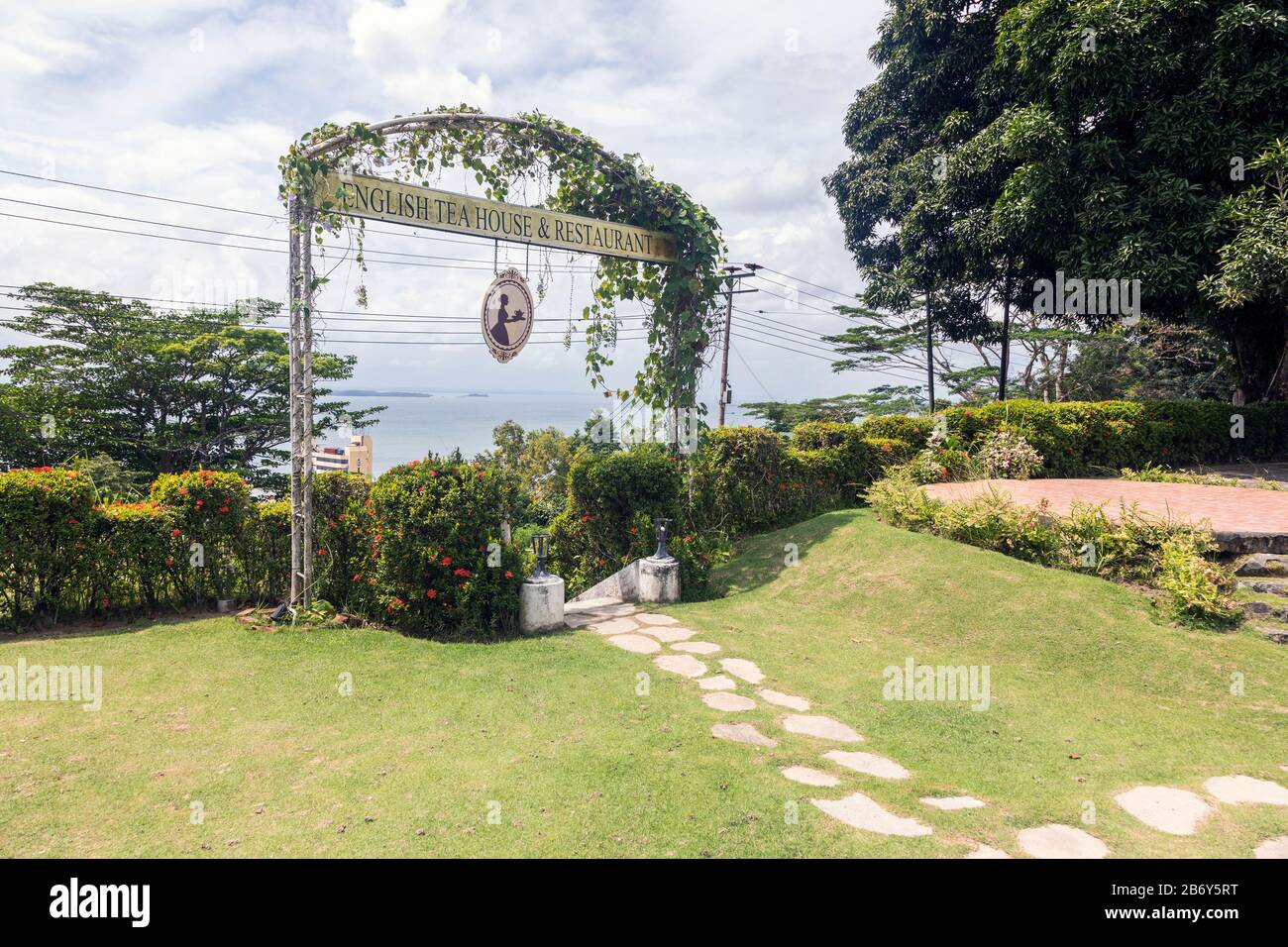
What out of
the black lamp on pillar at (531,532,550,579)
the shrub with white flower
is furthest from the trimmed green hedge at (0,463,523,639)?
the shrub with white flower

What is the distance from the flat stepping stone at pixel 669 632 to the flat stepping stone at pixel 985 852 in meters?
3.77

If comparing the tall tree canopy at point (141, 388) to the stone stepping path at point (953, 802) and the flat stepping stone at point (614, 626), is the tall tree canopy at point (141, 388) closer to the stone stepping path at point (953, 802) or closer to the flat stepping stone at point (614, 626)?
the flat stepping stone at point (614, 626)

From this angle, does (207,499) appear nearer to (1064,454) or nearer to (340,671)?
(340,671)

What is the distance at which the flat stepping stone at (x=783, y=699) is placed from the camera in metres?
5.43

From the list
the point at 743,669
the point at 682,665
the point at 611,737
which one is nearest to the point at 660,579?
the point at 682,665

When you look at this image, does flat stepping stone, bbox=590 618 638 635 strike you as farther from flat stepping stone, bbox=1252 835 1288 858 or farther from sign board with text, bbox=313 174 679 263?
flat stepping stone, bbox=1252 835 1288 858

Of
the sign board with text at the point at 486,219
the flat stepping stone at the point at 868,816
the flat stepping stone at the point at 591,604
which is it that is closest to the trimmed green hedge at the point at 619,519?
the flat stepping stone at the point at 591,604

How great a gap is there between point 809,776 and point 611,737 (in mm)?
1287

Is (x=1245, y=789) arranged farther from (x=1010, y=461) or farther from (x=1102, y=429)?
(x=1102, y=429)

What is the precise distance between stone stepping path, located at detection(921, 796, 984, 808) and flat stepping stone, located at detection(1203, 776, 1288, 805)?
1.49 m

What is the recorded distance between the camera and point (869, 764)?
4465 mm
